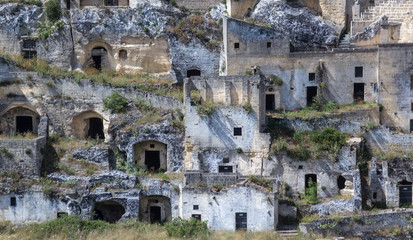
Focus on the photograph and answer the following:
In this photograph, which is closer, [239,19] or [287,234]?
[287,234]

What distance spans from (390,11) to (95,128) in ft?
59.9

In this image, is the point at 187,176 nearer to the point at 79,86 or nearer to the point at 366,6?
the point at 79,86

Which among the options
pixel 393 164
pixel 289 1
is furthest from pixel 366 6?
pixel 393 164

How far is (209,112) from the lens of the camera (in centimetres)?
4181

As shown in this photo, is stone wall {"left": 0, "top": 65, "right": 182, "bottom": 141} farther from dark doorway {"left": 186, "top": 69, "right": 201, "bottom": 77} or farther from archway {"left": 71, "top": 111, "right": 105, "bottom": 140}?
dark doorway {"left": 186, "top": 69, "right": 201, "bottom": 77}

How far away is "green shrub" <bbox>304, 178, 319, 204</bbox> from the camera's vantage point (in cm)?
4109

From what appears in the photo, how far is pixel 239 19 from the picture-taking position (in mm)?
46812

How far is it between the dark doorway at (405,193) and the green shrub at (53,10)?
2175 cm

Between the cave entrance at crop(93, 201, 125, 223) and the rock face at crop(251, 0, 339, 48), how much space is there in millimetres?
13751

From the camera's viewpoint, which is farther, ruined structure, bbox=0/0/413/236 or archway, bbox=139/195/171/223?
archway, bbox=139/195/171/223

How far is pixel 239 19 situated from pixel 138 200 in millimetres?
12828

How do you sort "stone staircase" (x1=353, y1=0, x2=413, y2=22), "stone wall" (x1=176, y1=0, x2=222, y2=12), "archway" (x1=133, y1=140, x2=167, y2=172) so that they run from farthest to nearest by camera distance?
1. "stone wall" (x1=176, y1=0, x2=222, y2=12)
2. "stone staircase" (x1=353, y1=0, x2=413, y2=22)
3. "archway" (x1=133, y1=140, x2=167, y2=172)

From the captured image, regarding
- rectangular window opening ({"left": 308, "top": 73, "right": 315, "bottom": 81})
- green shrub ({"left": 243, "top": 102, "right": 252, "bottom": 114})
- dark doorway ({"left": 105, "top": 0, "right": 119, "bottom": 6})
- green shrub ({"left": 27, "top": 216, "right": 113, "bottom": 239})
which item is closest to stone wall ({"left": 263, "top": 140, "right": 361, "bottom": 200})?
green shrub ({"left": 243, "top": 102, "right": 252, "bottom": 114})

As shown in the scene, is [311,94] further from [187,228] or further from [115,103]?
[187,228]
